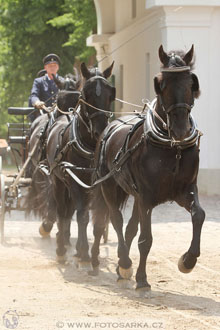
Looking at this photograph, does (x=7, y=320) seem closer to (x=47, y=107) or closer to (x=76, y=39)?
(x=47, y=107)

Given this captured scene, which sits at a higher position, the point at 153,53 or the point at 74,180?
the point at 153,53

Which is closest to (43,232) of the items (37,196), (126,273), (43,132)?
(37,196)

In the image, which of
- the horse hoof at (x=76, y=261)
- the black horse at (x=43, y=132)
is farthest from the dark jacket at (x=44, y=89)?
the horse hoof at (x=76, y=261)

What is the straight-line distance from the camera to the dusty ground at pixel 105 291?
25.0ft

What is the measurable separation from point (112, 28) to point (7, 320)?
934 inches

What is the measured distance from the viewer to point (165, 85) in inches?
335

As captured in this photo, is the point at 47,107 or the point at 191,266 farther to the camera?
the point at 47,107

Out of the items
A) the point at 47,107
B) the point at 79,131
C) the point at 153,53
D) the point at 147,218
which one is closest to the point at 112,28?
the point at 153,53

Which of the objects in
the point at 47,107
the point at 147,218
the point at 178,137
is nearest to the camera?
the point at 178,137

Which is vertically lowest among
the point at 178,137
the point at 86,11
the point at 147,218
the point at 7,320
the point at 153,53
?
the point at 7,320

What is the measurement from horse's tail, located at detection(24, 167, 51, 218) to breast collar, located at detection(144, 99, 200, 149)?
4848 millimetres

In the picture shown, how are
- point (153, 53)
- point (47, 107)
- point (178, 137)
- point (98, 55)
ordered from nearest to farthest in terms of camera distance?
point (178, 137)
point (47, 107)
point (153, 53)
point (98, 55)

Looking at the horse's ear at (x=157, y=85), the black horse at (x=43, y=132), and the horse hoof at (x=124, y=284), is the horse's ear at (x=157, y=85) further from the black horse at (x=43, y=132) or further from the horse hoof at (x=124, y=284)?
the black horse at (x=43, y=132)

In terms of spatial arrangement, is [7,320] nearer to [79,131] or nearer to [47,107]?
[79,131]
